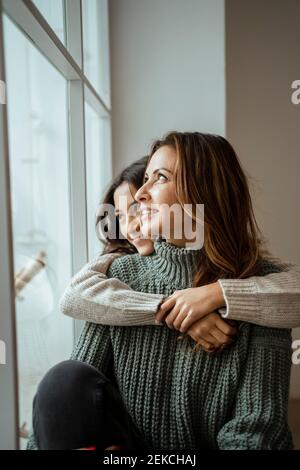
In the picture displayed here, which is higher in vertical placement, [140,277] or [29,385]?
[140,277]

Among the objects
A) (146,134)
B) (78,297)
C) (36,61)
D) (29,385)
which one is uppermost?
(36,61)

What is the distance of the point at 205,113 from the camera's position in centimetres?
171

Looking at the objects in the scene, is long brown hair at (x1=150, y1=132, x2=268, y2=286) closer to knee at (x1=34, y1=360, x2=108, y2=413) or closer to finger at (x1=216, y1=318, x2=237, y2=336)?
finger at (x1=216, y1=318, x2=237, y2=336)

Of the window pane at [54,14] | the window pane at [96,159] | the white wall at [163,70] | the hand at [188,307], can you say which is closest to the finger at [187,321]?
the hand at [188,307]

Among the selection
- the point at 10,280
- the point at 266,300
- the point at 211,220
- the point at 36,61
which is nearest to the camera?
the point at 10,280

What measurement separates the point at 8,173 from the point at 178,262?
1.34 ft

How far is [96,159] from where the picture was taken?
185 cm

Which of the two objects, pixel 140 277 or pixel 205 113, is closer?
pixel 140 277

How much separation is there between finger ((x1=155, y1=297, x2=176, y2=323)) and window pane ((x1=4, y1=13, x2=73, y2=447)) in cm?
77

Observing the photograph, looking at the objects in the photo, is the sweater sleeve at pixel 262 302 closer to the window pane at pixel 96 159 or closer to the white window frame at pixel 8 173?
the white window frame at pixel 8 173

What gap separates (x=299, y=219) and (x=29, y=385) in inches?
48.3

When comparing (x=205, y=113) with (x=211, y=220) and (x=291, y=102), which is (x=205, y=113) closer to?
(x=291, y=102)

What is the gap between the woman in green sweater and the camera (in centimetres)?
80
